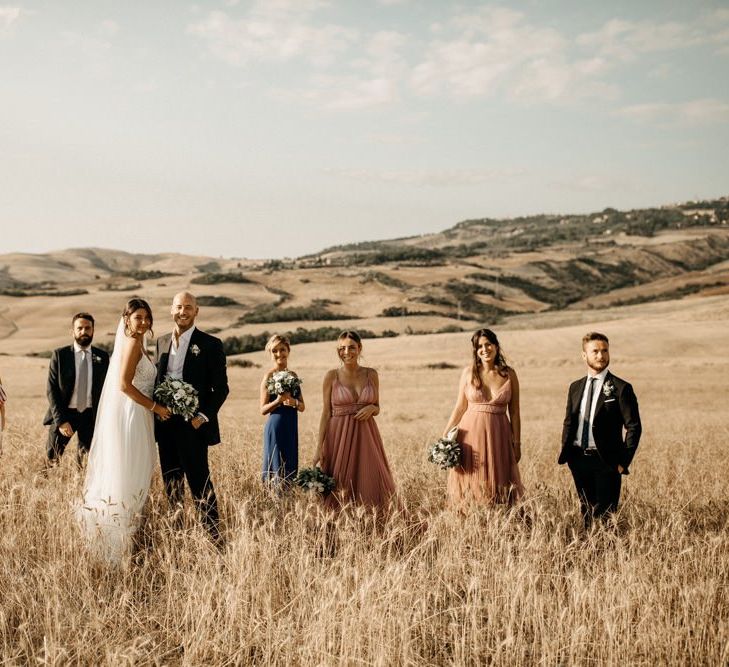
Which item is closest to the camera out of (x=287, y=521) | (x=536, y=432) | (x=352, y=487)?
(x=287, y=521)

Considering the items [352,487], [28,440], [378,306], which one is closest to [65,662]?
[352,487]

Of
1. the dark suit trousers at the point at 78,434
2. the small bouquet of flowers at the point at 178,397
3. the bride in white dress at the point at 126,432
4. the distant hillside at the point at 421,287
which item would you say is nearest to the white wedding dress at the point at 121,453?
the bride in white dress at the point at 126,432

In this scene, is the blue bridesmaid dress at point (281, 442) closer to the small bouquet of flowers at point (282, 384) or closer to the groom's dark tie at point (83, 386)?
the small bouquet of flowers at point (282, 384)

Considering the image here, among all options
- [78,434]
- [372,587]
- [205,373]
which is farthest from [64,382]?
[372,587]

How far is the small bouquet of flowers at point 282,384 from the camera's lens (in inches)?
289

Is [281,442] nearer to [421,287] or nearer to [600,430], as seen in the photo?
[600,430]

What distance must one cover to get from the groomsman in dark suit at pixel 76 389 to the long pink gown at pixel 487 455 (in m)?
4.39

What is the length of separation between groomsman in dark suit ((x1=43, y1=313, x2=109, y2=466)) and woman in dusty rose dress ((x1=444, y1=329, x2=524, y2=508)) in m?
4.37

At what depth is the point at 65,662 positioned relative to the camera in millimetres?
3816

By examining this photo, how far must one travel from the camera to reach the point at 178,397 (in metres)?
5.80

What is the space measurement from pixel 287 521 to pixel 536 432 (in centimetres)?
995

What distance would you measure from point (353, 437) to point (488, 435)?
1389mm

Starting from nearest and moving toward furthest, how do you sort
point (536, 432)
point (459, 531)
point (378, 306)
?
point (459, 531) < point (536, 432) < point (378, 306)

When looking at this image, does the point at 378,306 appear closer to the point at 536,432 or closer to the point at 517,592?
the point at 536,432
